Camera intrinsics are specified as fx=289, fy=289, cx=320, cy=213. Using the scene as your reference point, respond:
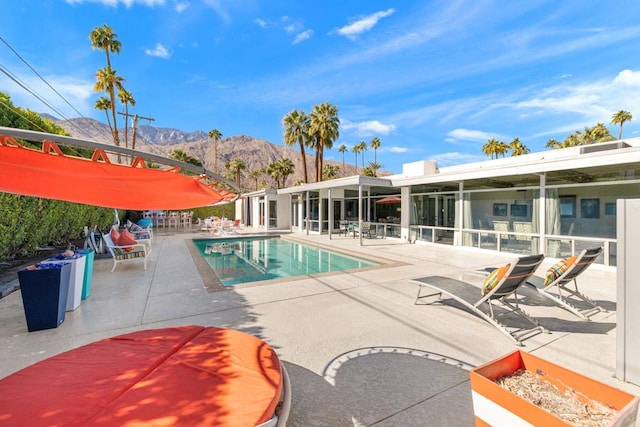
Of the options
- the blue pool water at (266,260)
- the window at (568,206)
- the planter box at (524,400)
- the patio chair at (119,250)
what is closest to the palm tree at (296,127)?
the blue pool water at (266,260)

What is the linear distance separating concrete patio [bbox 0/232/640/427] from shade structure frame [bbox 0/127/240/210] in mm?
1751

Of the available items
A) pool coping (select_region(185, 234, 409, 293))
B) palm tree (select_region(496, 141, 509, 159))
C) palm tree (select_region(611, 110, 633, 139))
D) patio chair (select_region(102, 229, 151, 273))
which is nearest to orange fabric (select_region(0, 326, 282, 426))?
pool coping (select_region(185, 234, 409, 293))

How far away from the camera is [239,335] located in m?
2.53

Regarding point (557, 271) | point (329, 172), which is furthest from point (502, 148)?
point (557, 271)

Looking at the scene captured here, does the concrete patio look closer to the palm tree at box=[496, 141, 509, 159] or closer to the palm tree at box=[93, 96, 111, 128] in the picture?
the palm tree at box=[93, 96, 111, 128]

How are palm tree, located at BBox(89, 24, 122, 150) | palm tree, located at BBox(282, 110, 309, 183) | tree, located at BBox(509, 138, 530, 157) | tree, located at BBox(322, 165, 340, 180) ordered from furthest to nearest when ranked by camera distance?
tree, located at BBox(322, 165, 340, 180) → tree, located at BBox(509, 138, 530, 157) → palm tree, located at BBox(282, 110, 309, 183) → palm tree, located at BBox(89, 24, 122, 150)

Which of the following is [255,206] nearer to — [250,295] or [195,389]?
[250,295]

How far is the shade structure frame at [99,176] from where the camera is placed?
1.86 m

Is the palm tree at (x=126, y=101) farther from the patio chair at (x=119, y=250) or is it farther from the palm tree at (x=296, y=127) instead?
the patio chair at (x=119, y=250)

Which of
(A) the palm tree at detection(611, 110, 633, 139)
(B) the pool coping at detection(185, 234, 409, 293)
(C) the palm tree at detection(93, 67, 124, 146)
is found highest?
(A) the palm tree at detection(611, 110, 633, 139)

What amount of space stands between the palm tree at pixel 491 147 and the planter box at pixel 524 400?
153ft

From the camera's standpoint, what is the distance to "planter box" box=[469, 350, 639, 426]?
1379 mm

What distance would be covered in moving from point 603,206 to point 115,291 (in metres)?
11.9

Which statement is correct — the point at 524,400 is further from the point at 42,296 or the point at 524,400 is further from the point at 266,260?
the point at 266,260
